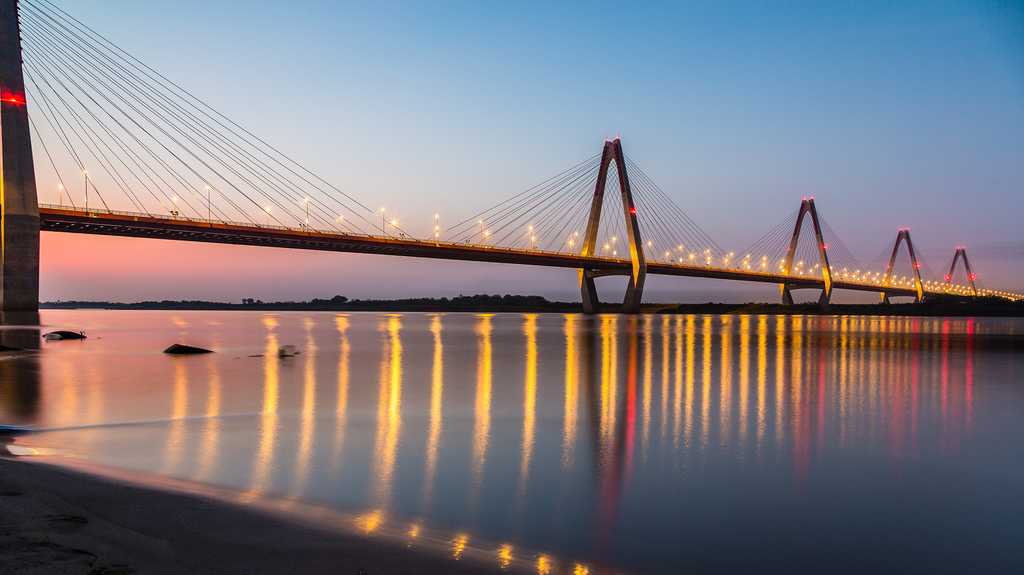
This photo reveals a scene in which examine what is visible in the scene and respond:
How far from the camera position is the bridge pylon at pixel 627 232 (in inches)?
2586

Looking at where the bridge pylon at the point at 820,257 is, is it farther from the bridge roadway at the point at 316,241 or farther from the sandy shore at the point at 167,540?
the sandy shore at the point at 167,540

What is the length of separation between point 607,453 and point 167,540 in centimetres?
486

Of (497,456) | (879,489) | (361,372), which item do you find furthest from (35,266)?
(879,489)

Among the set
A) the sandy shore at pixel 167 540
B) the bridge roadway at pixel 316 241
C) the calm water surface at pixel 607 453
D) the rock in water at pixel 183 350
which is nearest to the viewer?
the sandy shore at pixel 167 540

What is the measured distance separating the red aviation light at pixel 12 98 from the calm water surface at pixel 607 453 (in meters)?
25.1

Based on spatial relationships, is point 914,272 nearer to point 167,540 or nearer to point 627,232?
point 627,232

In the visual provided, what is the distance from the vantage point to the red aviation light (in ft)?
114

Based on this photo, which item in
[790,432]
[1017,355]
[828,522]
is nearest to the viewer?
[828,522]

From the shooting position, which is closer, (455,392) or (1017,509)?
(1017,509)

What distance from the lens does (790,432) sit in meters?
9.09

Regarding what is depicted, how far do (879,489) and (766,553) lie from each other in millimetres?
2538

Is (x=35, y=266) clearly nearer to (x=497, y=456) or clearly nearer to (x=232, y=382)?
(x=232, y=382)

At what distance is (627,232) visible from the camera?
66.6m

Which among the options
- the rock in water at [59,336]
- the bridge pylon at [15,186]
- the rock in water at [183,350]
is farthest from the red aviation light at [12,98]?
the rock in water at [183,350]
